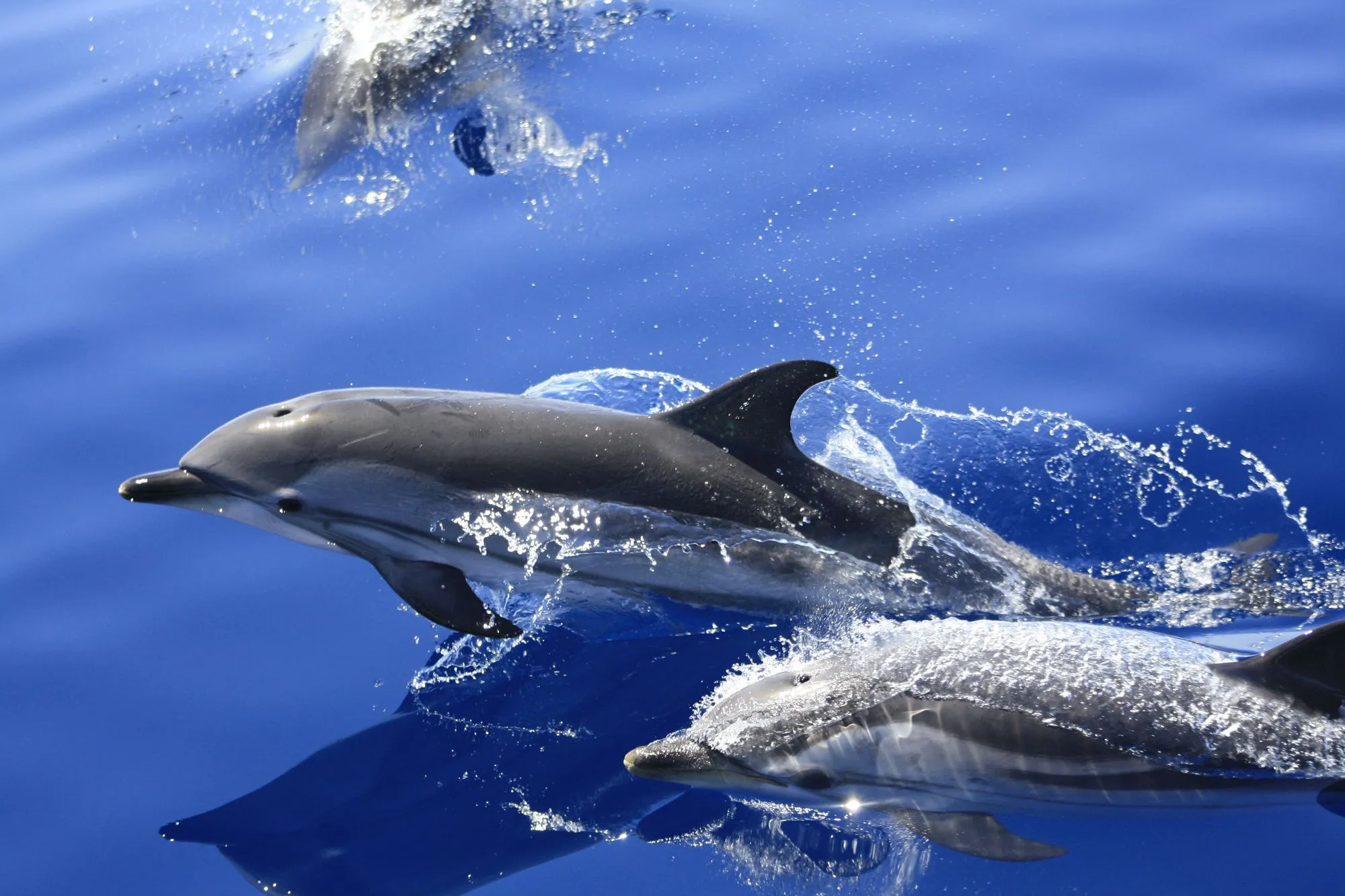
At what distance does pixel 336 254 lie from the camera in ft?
27.0

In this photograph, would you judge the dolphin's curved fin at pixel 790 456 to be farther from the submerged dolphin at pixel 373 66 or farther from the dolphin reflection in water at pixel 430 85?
the submerged dolphin at pixel 373 66

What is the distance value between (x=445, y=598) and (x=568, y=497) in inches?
25.9

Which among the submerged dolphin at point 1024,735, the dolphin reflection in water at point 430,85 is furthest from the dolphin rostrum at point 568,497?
the dolphin reflection in water at point 430,85

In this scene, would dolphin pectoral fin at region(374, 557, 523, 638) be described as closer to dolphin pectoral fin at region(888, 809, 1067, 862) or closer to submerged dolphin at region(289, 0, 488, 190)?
dolphin pectoral fin at region(888, 809, 1067, 862)

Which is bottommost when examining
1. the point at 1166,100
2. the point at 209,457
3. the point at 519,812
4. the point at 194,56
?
the point at 519,812

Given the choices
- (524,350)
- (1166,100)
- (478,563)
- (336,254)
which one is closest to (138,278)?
(336,254)

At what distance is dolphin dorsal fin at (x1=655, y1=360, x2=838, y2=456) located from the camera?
17.3ft

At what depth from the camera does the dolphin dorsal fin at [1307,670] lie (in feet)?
14.4

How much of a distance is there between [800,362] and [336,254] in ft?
13.3

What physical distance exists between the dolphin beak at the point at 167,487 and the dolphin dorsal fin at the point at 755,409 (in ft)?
6.32

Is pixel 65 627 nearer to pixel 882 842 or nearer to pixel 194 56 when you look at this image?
pixel 882 842

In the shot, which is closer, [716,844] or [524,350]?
[716,844]

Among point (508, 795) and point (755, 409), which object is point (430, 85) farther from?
point (508, 795)

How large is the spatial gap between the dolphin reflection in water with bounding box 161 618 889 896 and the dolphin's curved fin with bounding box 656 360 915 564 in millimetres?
566
